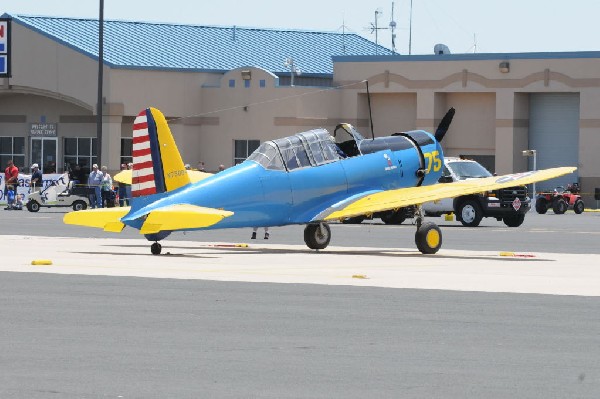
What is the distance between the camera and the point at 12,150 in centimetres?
7231

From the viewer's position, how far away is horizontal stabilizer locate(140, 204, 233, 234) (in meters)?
24.2

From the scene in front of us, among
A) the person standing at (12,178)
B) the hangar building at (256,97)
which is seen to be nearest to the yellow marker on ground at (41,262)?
the person standing at (12,178)

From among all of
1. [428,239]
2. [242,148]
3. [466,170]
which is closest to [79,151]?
[242,148]

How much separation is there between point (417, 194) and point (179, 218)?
17.8 ft

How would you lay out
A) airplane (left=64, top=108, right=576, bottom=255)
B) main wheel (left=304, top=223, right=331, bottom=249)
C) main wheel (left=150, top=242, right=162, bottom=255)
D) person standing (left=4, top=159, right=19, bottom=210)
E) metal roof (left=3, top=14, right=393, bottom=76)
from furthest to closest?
metal roof (left=3, top=14, right=393, bottom=76) → person standing (left=4, top=159, right=19, bottom=210) → main wheel (left=304, top=223, right=331, bottom=249) → main wheel (left=150, top=242, right=162, bottom=255) → airplane (left=64, top=108, right=576, bottom=255)

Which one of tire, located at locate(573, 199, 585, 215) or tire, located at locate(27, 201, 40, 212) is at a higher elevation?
tire, located at locate(573, 199, 585, 215)

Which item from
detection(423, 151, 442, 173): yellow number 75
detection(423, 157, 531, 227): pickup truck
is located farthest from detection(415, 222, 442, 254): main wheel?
detection(423, 157, 531, 227): pickup truck

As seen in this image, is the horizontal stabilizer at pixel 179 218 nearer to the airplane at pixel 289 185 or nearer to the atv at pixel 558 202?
the airplane at pixel 289 185

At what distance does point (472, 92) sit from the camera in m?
65.9

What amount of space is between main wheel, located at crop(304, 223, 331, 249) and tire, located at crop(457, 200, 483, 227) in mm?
13100

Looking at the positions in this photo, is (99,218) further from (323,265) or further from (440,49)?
(440,49)

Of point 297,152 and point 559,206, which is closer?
point 297,152

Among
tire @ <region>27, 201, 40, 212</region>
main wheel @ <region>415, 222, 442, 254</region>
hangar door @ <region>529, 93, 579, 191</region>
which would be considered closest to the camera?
main wheel @ <region>415, 222, 442, 254</region>

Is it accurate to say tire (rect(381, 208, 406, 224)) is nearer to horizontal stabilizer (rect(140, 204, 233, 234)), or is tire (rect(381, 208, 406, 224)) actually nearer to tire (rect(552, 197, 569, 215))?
tire (rect(552, 197, 569, 215))
